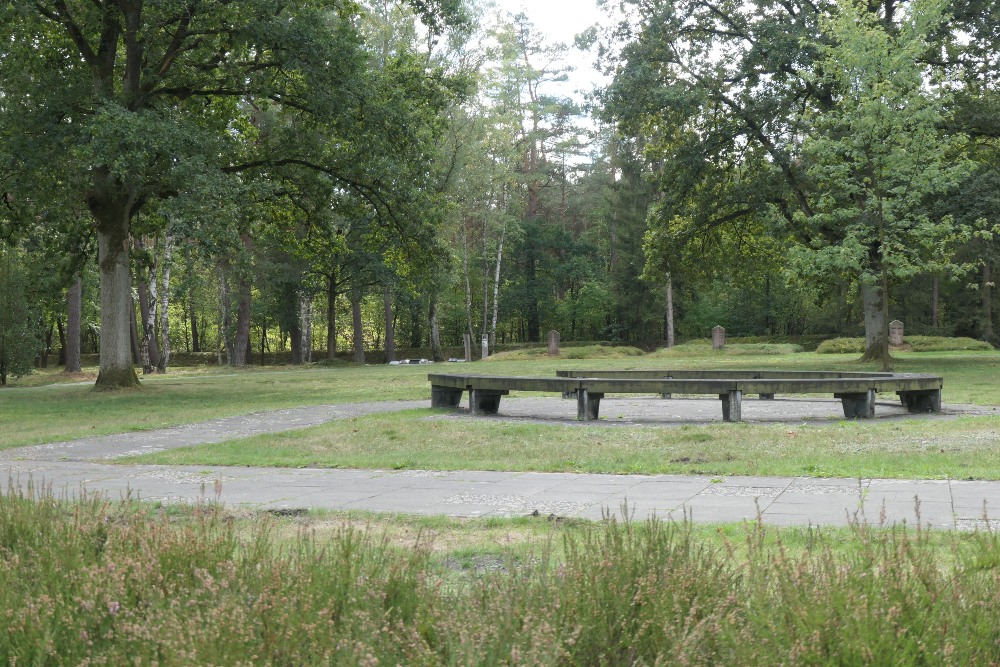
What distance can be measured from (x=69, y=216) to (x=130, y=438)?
49.3ft

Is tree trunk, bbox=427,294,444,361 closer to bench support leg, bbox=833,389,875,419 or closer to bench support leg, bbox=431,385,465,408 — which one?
bench support leg, bbox=431,385,465,408

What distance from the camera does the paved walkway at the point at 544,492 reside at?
554cm

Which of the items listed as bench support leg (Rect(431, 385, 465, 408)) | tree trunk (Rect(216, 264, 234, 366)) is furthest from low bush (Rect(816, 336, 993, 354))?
bench support leg (Rect(431, 385, 465, 408))

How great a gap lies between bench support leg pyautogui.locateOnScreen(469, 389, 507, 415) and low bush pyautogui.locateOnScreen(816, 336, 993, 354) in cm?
3158

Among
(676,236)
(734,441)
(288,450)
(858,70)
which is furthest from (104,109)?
(676,236)

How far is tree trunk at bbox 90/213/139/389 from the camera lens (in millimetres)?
21234

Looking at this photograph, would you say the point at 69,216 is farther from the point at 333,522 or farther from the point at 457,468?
the point at 333,522

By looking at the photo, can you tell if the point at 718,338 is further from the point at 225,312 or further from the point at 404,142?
the point at 404,142

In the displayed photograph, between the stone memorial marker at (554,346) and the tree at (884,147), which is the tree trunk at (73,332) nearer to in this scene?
the stone memorial marker at (554,346)

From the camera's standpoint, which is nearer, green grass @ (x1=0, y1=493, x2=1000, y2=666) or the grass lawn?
green grass @ (x1=0, y1=493, x2=1000, y2=666)

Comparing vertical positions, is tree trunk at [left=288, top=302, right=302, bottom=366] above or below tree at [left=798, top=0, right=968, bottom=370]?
below

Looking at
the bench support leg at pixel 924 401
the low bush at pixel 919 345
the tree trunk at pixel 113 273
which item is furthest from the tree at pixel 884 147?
the low bush at pixel 919 345

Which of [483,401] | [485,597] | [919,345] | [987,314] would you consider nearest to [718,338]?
[919,345]

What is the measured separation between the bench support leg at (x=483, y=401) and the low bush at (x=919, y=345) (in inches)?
1243
